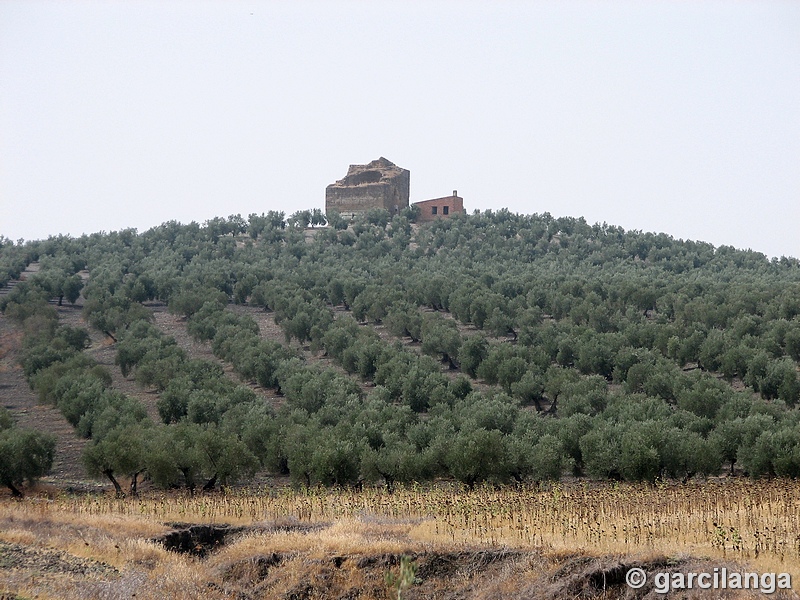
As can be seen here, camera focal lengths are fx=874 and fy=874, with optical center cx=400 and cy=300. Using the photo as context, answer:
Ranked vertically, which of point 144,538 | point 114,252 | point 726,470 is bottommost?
point 726,470

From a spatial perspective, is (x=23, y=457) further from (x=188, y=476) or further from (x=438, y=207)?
(x=438, y=207)

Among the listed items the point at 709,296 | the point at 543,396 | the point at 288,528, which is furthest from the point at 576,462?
the point at 709,296

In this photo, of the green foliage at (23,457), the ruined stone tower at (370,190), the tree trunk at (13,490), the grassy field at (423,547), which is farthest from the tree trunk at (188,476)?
the ruined stone tower at (370,190)

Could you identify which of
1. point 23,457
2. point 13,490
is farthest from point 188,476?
point 13,490

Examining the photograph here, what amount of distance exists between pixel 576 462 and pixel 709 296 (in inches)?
1269

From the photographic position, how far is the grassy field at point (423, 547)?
14852mm

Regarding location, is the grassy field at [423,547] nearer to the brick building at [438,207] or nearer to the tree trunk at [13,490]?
the tree trunk at [13,490]

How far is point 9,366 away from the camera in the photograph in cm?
5947

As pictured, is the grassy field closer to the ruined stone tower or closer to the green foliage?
the green foliage

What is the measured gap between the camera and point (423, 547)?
55.6 feet

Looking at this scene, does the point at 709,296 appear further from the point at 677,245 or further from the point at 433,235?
the point at 433,235

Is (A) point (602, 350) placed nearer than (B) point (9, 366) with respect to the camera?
Yes

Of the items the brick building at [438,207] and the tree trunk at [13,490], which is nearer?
the tree trunk at [13,490]

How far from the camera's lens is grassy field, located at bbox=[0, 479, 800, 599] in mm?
14852
